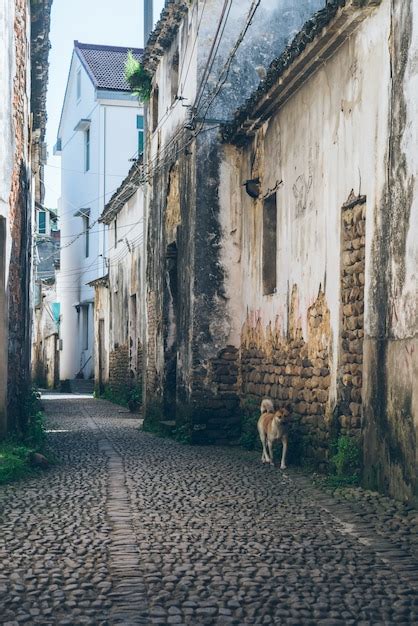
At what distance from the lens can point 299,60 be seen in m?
9.69

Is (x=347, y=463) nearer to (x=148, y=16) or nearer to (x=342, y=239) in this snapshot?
(x=342, y=239)

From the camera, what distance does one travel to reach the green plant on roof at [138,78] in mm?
17125

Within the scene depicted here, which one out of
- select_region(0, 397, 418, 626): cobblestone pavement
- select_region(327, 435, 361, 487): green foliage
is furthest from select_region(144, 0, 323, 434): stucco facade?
select_region(327, 435, 361, 487): green foliage

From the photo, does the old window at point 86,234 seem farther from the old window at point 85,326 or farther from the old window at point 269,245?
the old window at point 269,245

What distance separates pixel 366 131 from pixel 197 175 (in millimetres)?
5009

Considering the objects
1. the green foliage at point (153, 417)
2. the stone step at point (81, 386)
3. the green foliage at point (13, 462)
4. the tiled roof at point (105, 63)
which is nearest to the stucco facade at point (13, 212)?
the green foliage at point (13, 462)

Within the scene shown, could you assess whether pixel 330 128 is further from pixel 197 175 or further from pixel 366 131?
pixel 197 175

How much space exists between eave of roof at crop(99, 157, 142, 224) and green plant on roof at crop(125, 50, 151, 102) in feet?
6.49

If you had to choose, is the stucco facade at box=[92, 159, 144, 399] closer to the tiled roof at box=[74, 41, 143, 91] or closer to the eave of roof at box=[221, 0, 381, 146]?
the tiled roof at box=[74, 41, 143, 91]

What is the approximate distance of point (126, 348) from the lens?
75.6ft

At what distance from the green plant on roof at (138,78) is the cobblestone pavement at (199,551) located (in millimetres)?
9525

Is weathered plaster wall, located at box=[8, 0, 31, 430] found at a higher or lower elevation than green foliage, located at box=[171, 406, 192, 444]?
higher

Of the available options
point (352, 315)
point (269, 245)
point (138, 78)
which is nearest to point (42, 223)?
point (138, 78)

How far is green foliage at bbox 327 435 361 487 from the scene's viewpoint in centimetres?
821
